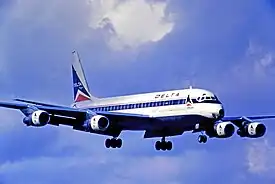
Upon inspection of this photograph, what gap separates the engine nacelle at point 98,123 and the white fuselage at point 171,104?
6162 mm

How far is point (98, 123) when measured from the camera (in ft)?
482

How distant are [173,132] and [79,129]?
12908 millimetres

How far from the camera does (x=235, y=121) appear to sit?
516ft

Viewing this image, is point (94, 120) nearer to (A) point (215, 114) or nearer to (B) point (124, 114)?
(B) point (124, 114)

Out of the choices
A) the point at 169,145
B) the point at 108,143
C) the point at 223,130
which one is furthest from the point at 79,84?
the point at 223,130

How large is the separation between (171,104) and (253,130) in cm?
1403

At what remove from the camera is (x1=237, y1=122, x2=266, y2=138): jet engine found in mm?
154875

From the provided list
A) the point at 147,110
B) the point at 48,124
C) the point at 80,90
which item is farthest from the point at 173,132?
the point at 80,90

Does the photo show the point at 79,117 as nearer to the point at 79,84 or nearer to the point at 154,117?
the point at 154,117

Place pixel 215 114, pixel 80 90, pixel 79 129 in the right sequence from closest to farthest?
1. pixel 215 114
2. pixel 79 129
3. pixel 80 90

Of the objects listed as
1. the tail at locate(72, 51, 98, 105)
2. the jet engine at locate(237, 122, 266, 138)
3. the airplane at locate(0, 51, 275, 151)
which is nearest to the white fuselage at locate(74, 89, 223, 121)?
the airplane at locate(0, 51, 275, 151)

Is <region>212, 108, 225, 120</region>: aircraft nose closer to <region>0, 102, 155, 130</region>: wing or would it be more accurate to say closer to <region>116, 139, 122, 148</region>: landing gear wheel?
<region>0, 102, 155, 130</region>: wing

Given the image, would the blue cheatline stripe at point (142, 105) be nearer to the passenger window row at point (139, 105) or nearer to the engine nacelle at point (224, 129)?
the passenger window row at point (139, 105)

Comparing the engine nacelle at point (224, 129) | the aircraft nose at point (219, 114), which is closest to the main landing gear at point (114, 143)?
the engine nacelle at point (224, 129)
